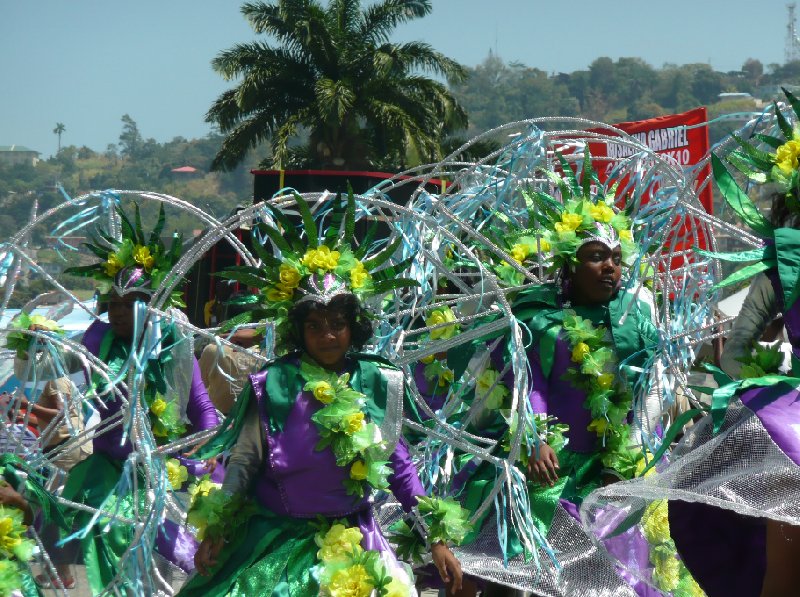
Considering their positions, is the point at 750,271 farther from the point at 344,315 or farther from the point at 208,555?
the point at 208,555

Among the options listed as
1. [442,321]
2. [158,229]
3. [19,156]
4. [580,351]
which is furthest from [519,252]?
[19,156]

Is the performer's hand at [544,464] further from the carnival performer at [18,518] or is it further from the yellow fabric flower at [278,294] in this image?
the carnival performer at [18,518]

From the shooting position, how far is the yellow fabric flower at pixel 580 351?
5.61 meters

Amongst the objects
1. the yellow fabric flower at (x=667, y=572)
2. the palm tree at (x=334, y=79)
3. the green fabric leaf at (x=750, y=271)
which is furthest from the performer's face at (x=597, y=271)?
the palm tree at (x=334, y=79)

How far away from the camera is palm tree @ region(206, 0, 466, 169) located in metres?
26.4

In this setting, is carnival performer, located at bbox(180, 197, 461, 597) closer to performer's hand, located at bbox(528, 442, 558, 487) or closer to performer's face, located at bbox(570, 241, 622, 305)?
performer's hand, located at bbox(528, 442, 558, 487)

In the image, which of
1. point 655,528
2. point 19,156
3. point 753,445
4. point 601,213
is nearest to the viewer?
point 753,445

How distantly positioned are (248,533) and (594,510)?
3.56ft

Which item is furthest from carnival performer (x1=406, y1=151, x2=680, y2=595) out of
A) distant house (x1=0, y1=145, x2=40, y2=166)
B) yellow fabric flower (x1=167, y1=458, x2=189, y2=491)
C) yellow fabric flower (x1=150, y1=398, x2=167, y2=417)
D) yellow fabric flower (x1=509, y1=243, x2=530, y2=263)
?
distant house (x1=0, y1=145, x2=40, y2=166)

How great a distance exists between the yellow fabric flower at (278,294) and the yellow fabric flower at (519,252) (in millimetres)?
2225

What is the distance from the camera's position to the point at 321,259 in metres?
4.46

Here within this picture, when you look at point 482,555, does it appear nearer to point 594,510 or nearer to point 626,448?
point 626,448

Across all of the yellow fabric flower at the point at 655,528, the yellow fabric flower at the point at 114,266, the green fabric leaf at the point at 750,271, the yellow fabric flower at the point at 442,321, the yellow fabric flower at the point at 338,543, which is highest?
the green fabric leaf at the point at 750,271

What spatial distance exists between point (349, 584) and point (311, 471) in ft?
1.27
